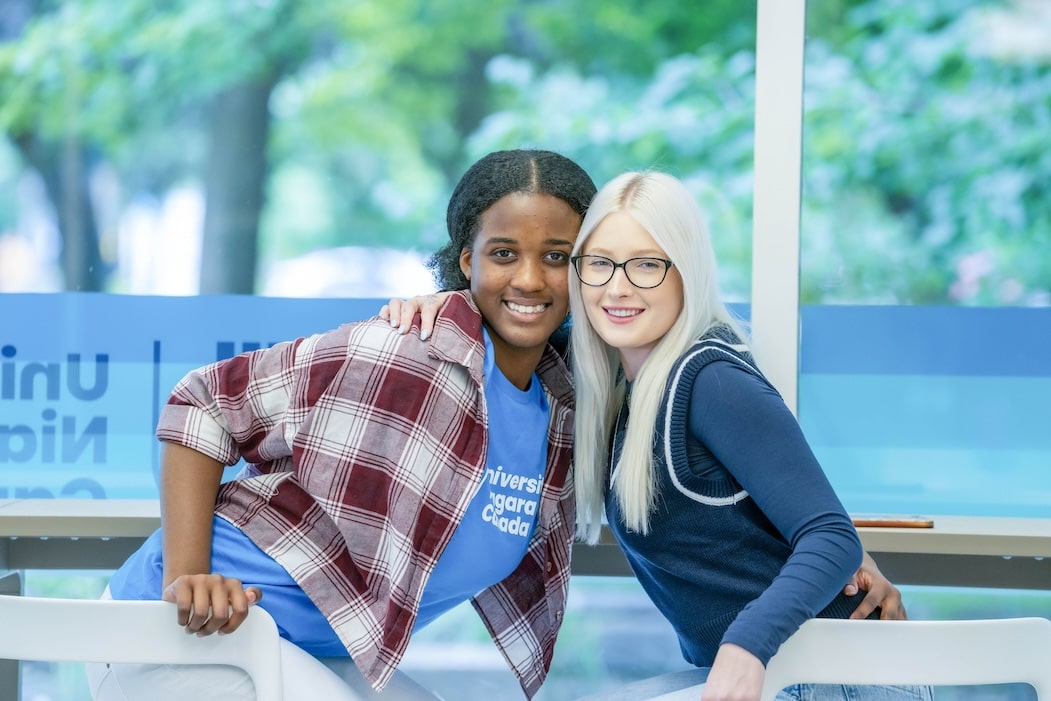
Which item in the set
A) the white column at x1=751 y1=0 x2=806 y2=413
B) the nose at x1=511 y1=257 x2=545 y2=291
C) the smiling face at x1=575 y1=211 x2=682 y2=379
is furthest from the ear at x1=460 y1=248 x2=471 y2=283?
the white column at x1=751 y1=0 x2=806 y2=413

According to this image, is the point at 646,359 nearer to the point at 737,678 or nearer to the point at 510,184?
the point at 510,184

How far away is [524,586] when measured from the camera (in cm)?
171

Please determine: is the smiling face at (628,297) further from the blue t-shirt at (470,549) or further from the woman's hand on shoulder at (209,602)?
the woman's hand on shoulder at (209,602)

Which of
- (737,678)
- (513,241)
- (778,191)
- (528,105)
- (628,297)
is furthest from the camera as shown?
(528,105)

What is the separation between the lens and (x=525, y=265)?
62.7 inches

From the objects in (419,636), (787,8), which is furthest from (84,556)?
(787,8)

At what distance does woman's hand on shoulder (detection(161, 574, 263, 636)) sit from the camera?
1252 millimetres

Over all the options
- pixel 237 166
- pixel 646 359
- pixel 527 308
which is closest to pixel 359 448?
pixel 527 308

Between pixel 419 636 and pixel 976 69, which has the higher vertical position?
pixel 976 69

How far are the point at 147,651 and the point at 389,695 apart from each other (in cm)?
44

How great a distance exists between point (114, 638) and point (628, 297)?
2.58ft

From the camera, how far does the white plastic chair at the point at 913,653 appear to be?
1174mm

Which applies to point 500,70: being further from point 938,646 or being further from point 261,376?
point 938,646

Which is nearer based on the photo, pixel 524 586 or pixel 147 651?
pixel 147 651
